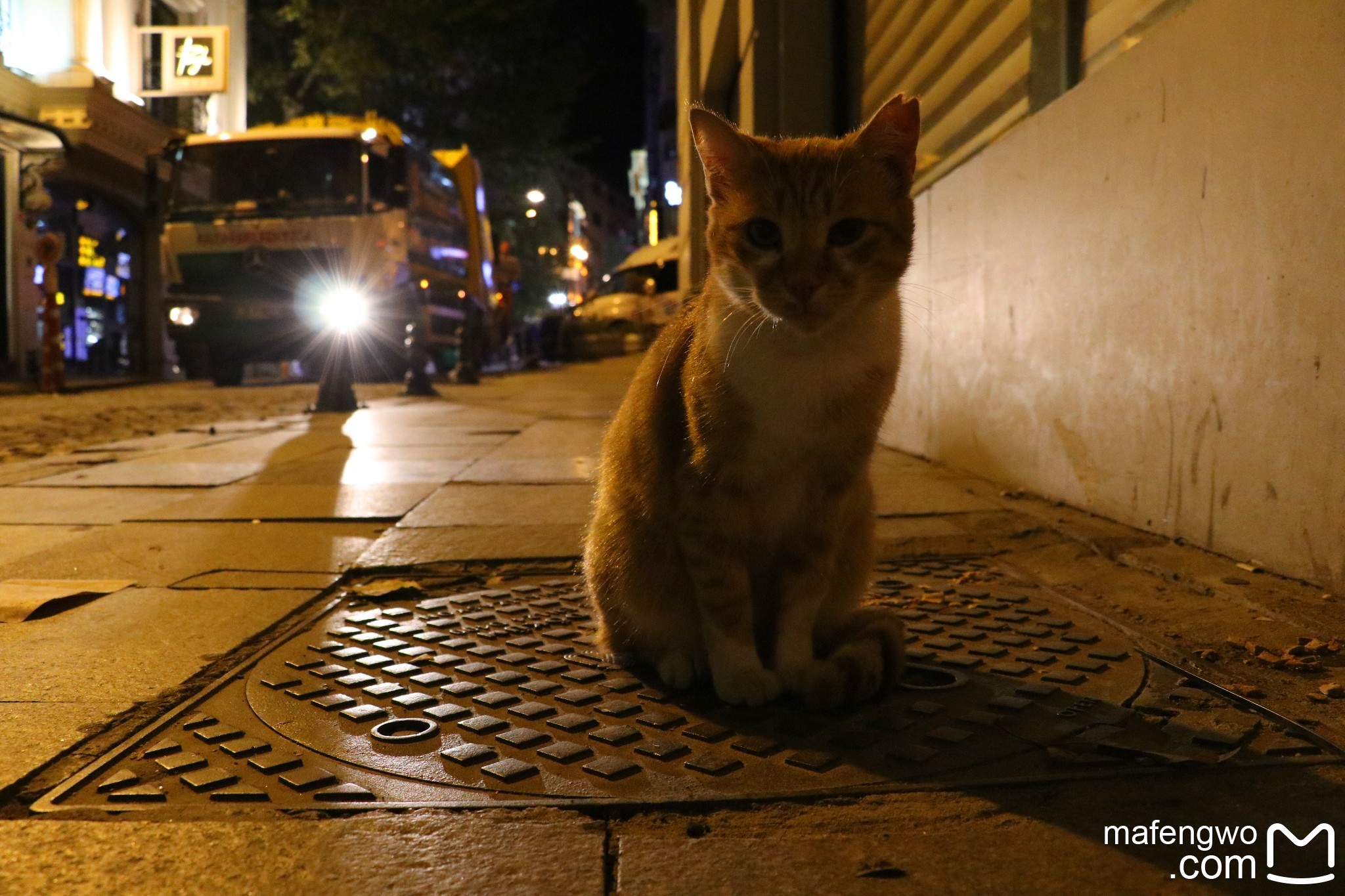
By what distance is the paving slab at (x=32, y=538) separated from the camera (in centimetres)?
301

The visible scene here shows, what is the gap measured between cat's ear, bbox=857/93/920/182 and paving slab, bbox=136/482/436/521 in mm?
2329

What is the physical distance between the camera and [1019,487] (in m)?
3.75

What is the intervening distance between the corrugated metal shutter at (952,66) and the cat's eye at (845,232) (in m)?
2.24

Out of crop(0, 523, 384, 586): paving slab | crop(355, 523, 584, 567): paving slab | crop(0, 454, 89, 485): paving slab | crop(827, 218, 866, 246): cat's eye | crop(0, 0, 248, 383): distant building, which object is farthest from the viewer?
crop(0, 0, 248, 383): distant building

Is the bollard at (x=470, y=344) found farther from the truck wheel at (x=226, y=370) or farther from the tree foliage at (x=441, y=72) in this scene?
the tree foliage at (x=441, y=72)

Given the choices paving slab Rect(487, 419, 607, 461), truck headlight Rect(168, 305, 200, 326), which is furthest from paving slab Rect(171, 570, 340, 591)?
truck headlight Rect(168, 305, 200, 326)

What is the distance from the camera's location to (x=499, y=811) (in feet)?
4.22

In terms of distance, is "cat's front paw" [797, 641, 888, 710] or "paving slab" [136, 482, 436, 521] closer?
"cat's front paw" [797, 641, 888, 710]

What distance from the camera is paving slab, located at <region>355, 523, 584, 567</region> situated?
2.92 meters

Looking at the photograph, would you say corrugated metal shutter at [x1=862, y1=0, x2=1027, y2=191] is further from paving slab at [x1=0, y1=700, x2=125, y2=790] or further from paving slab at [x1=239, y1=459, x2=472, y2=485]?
paving slab at [x1=0, y1=700, x2=125, y2=790]

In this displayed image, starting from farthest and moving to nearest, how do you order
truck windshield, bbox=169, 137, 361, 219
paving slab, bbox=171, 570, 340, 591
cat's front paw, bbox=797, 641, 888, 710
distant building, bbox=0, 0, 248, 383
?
distant building, bbox=0, 0, 248, 383
truck windshield, bbox=169, 137, 361, 219
paving slab, bbox=171, 570, 340, 591
cat's front paw, bbox=797, 641, 888, 710

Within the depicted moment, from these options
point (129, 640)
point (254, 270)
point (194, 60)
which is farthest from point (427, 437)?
point (194, 60)

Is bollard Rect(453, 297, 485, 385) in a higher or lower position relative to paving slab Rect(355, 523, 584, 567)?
higher

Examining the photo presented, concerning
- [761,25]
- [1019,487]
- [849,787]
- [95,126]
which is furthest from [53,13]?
[849,787]
